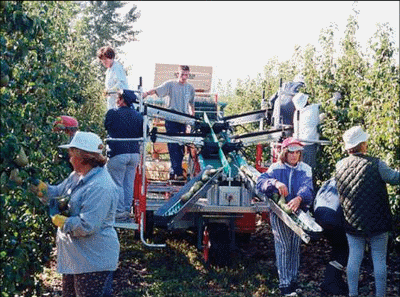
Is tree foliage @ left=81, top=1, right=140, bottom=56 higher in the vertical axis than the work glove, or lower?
higher

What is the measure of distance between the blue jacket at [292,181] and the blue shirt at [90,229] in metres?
2.45

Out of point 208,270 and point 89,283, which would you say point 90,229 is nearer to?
point 89,283

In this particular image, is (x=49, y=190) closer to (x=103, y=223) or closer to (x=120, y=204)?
(x=103, y=223)

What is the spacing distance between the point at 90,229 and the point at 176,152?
5.50m

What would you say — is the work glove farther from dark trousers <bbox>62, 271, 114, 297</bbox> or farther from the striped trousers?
the striped trousers

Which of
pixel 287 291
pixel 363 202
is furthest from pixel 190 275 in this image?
pixel 363 202

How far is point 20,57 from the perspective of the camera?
170 inches

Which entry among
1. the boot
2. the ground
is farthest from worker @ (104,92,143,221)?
the boot

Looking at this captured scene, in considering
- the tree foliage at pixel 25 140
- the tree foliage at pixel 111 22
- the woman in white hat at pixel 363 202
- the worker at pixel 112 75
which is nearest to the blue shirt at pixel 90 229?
the tree foliage at pixel 25 140

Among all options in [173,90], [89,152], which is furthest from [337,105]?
[89,152]

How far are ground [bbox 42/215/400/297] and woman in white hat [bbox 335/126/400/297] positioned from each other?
2.90 feet

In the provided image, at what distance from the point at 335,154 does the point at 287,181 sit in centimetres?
250

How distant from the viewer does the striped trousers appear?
6676 mm

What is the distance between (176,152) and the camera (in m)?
9.84
